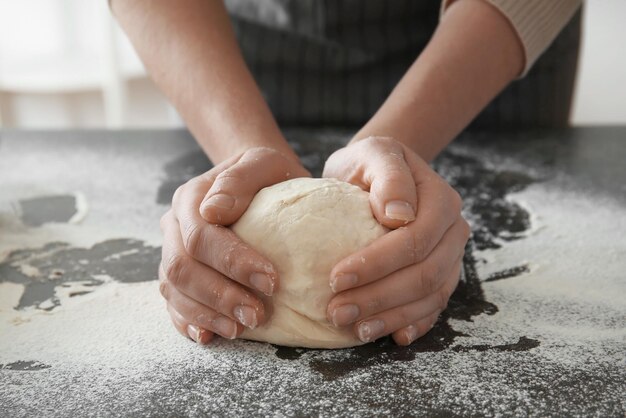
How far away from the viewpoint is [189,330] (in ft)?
3.28

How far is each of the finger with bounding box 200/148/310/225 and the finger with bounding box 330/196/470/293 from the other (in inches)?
7.1

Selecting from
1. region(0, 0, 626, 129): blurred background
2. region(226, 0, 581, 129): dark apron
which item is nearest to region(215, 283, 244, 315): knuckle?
region(226, 0, 581, 129): dark apron

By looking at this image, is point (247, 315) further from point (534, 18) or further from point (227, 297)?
point (534, 18)

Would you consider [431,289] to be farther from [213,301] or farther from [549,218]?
[549,218]

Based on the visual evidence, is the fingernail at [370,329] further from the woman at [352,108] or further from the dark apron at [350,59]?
the dark apron at [350,59]

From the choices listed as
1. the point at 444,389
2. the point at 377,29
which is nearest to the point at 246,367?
the point at 444,389

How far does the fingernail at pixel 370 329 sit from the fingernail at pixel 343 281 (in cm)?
6

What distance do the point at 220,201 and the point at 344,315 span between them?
0.78 feet

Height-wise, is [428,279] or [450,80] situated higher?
[450,80]

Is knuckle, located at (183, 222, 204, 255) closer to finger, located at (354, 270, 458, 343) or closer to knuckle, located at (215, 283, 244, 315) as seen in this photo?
knuckle, located at (215, 283, 244, 315)

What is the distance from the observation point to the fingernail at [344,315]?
0.93m

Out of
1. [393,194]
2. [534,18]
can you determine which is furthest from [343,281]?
[534,18]

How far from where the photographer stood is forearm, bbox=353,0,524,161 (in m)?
1.29

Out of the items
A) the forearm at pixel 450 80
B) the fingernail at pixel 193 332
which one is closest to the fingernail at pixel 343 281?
the fingernail at pixel 193 332
